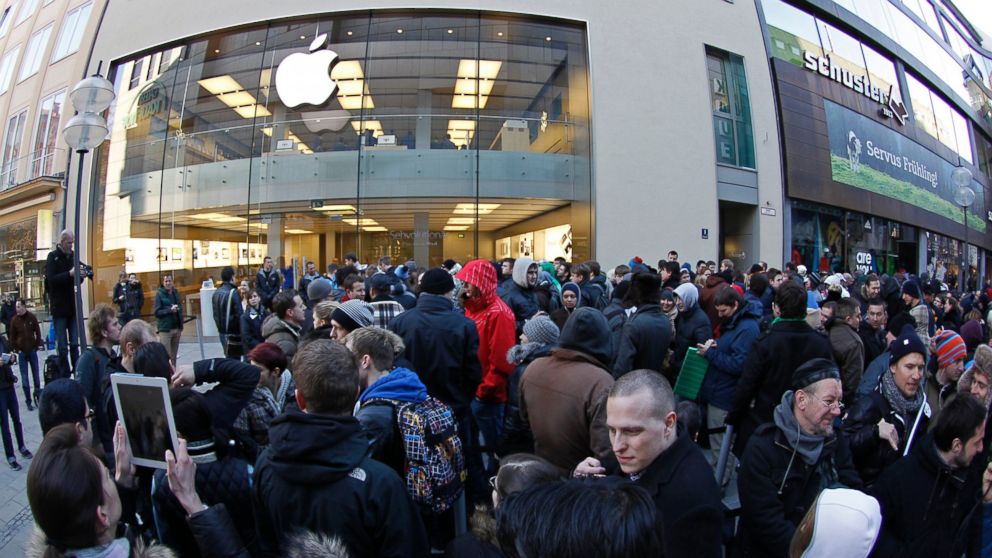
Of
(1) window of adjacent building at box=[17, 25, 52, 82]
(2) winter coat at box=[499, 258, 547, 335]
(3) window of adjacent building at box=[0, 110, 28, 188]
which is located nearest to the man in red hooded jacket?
(2) winter coat at box=[499, 258, 547, 335]

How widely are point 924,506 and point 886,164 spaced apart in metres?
27.2

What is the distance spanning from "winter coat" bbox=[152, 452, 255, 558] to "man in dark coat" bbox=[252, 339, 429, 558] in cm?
43

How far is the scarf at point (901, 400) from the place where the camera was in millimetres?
3260

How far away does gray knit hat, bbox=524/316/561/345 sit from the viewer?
4031mm

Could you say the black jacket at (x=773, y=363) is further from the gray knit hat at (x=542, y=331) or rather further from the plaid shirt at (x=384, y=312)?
the plaid shirt at (x=384, y=312)

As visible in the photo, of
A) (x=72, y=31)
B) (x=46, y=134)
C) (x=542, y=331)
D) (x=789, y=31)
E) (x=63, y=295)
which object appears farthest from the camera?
(x=46, y=134)

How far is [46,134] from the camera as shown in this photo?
20.8 m

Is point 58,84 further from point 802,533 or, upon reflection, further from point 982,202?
point 982,202

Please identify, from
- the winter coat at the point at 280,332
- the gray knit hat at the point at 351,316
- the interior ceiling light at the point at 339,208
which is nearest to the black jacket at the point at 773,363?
the gray knit hat at the point at 351,316

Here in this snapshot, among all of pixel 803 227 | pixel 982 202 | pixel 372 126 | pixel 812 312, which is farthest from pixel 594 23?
pixel 982 202

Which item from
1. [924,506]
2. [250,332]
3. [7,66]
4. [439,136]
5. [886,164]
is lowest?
[924,506]

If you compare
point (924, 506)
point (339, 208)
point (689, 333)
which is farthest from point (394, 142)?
point (924, 506)

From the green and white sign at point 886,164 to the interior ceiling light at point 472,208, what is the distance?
13674 mm

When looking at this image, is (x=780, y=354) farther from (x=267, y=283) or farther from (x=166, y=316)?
(x=267, y=283)
